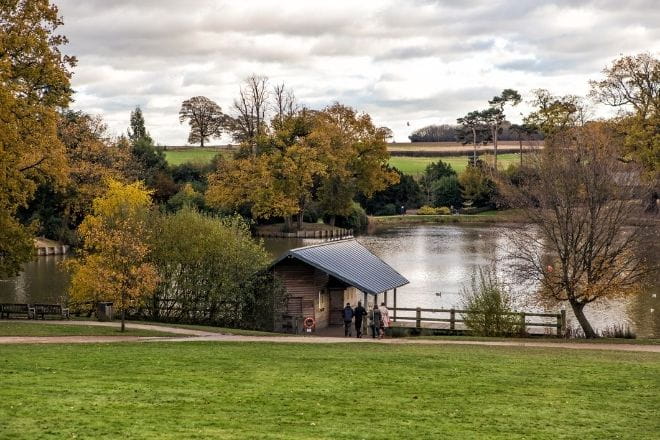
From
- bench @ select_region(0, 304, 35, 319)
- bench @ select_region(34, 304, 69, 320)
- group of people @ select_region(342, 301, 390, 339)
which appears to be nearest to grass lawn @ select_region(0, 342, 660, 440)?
group of people @ select_region(342, 301, 390, 339)

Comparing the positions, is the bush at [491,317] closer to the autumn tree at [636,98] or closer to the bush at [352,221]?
the autumn tree at [636,98]

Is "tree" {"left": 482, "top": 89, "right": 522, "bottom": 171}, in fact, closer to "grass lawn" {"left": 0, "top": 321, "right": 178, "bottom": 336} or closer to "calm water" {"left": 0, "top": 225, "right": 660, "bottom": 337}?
"calm water" {"left": 0, "top": 225, "right": 660, "bottom": 337}

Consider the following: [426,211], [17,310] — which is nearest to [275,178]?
[426,211]

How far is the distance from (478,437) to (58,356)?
1271cm

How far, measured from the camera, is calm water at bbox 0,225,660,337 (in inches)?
1555

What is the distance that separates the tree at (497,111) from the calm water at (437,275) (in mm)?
38358

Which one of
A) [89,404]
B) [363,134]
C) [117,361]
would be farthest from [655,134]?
[89,404]

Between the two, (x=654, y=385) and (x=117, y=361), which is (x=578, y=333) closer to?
(x=654, y=385)

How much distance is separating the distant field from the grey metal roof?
76007 millimetres

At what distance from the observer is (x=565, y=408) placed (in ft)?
54.4

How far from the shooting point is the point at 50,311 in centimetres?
3588

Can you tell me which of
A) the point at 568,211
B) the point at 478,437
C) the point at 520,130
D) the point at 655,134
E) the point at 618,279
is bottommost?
the point at 478,437

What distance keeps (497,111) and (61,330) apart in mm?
107583

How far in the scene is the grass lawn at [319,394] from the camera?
46.5 ft
